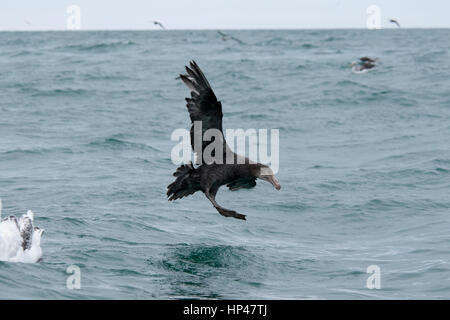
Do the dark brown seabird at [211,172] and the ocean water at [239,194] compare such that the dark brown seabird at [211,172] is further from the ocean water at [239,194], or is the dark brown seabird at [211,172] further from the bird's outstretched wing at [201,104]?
the ocean water at [239,194]

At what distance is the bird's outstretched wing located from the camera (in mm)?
11016

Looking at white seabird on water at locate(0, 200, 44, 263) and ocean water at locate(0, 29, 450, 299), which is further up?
ocean water at locate(0, 29, 450, 299)

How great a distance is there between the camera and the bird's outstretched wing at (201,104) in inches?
434

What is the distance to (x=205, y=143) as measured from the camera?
37.6ft

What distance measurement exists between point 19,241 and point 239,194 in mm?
7190

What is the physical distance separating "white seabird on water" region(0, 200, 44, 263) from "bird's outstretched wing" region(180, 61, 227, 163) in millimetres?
2631

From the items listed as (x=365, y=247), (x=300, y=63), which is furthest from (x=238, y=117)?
(x=300, y=63)

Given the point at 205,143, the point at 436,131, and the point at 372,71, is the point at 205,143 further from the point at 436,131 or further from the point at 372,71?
the point at 372,71
